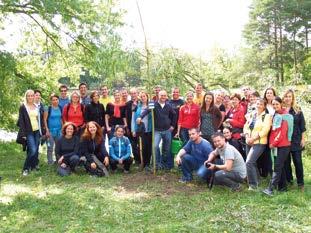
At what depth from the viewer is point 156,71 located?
8.51 meters

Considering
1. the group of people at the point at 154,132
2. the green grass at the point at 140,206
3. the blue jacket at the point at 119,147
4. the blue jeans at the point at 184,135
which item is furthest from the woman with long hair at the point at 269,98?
the blue jacket at the point at 119,147

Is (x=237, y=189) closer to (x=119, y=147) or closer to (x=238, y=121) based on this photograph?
(x=238, y=121)

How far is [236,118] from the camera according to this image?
8211 mm

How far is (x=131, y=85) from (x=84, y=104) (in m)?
1.11

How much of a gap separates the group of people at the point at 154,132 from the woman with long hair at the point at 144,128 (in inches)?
0.8

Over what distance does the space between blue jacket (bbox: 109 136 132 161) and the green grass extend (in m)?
0.49

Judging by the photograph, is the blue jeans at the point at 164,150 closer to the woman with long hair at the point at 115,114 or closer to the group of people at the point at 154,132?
the group of people at the point at 154,132

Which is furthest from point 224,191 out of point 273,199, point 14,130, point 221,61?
point 221,61

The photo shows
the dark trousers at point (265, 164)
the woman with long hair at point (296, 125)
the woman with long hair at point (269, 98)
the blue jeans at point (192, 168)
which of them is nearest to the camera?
the woman with long hair at point (296, 125)

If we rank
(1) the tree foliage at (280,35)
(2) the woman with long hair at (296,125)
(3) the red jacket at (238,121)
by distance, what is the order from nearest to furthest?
(2) the woman with long hair at (296,125), (3) the red jacket at (238,121), (1) the tree foliage at (280,35)

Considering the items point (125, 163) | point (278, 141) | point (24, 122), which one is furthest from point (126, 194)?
point (24, 122)

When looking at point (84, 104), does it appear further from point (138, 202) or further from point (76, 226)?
point (76, 226)

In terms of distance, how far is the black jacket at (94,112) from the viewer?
29.3 ft

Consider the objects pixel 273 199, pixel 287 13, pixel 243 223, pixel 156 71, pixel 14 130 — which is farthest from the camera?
pixel 287 13
